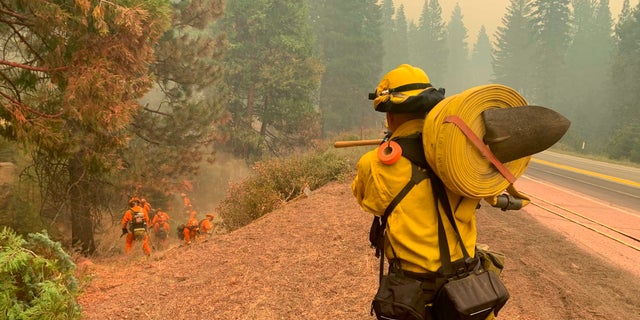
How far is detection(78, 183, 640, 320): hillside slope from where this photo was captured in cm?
405

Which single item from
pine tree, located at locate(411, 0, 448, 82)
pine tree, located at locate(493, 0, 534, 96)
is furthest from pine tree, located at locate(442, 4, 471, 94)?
pine tree, located at locate(493, 0, 534, 96)

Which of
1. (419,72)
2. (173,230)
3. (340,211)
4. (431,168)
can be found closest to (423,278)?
(431,168)

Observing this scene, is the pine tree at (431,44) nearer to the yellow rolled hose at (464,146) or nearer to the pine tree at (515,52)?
the pine tree at (515,52)

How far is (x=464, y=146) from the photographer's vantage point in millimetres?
1921

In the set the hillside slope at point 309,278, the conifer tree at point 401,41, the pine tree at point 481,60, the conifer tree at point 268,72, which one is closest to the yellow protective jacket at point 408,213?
the hillside slope at point 309,278

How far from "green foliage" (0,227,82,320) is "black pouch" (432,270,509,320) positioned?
2.90m

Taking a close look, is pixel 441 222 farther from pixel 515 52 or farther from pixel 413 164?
pixel 515 52

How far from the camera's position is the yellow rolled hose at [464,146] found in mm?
1878

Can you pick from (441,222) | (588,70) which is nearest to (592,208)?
(441,222)

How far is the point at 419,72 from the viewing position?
2168mm

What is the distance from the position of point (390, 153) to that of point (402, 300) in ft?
2.40

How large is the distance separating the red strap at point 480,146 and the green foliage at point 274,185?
20.7ft

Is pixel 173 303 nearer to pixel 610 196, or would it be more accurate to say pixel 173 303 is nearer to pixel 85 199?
pixel 85 199

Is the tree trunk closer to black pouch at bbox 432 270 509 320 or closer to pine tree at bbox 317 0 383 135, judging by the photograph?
black pouch at bbox 432 270 509 320
